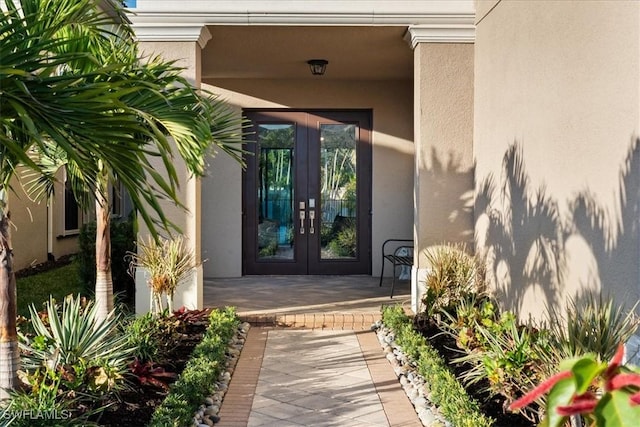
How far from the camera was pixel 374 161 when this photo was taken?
1058cm

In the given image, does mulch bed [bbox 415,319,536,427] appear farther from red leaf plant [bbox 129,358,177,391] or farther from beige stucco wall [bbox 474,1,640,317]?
red leaf plant [bbox 129,358,177,391]

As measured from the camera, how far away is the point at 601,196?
4398mm

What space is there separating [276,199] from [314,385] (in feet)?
19.0

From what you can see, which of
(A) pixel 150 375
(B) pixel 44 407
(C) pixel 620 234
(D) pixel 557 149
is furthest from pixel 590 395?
(D) pixel 557 149

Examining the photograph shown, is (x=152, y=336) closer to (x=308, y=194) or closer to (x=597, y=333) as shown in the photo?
(x=597, y=333)

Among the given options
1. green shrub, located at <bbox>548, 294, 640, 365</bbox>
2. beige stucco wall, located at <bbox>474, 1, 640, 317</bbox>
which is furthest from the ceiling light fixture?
green shrub, located at <bbox>548, 294, 640, 365</bbox>

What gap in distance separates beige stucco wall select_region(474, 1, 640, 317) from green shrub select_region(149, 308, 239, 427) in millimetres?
2736

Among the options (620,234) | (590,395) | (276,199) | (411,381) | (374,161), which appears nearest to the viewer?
(590,395)

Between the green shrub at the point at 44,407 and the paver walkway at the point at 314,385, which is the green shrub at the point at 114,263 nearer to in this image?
the paver walkway at the point at 314,385

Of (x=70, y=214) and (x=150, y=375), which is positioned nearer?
(x=150, y=375)

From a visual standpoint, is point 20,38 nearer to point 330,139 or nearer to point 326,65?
point 326,65

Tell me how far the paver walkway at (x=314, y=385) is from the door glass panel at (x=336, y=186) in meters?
3.81

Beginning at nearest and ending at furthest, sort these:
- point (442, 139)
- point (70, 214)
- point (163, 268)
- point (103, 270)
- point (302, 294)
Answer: point (103, 270) < point (163, 268) < point (442, 139) < point (302, 294) < point (70, 214)

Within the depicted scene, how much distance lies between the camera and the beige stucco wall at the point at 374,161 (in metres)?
10.5
